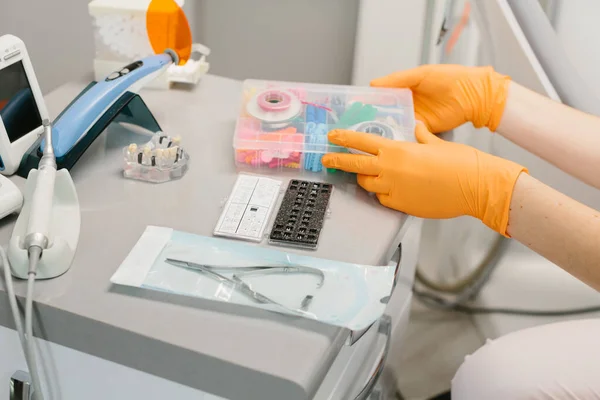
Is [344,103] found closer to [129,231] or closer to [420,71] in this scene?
[420,71]

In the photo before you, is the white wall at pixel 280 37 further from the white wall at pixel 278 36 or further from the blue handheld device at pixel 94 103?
the blue handheld device at pixel 94 103

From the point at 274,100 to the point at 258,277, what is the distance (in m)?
0.34

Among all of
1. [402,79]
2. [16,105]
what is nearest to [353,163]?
[402,79]

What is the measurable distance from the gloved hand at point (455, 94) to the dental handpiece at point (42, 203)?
51 centimetres

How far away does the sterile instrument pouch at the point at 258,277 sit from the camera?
1.83 ft

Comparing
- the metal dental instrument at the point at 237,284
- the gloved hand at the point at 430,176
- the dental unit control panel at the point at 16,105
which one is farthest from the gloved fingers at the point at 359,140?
the dental unit control panel at the point at 16,105

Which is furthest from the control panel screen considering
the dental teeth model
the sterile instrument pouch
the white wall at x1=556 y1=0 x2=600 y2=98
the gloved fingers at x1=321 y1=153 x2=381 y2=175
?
the white wall at x1=556 y1=0 x2=600 y2=98

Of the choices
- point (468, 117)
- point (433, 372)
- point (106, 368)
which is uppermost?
point (468, 117)

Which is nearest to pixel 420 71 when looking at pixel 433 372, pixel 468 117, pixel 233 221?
pixel 468 117

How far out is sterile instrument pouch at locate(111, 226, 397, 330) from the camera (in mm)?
559

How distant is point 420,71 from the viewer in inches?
38.7

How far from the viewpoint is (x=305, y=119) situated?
0.84 metres

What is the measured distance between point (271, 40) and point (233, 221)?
0.86 meters

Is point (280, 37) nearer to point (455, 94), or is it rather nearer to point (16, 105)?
point (455, 94)
